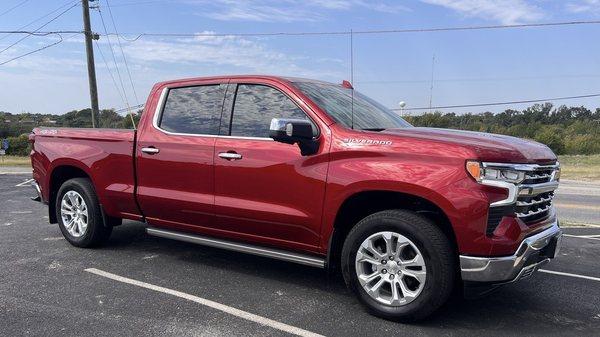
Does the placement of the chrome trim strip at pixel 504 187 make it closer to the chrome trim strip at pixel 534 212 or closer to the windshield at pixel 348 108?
the chrome trim strip at pixel 534 212

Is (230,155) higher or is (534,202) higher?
(230,155)

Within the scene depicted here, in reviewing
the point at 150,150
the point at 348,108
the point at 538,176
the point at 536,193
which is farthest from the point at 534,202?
the point at 150,150

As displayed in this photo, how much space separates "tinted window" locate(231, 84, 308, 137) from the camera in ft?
15.5

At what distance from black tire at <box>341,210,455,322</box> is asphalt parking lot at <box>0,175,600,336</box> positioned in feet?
0.39

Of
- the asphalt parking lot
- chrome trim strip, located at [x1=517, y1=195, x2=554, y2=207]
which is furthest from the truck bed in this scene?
chrome trim strip, located at [x1=517, y1=195, x2=554, y2=207]

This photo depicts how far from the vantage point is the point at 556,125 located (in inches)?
2210

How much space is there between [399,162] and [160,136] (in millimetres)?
2594

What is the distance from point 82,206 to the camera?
6.24 meters

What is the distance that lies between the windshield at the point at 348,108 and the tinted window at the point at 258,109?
7.9 inches

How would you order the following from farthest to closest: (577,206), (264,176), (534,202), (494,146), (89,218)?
1. (577,206)
2. (89,218)
3. (264,176)
4. (534,202)
5. (494,146)

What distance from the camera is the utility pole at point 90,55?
2431 centimetres

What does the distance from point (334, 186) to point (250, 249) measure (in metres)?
1.07

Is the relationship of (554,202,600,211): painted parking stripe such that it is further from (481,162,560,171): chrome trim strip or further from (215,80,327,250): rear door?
(215,80,327,250): rear door

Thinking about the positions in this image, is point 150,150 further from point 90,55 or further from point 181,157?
point 90,55
